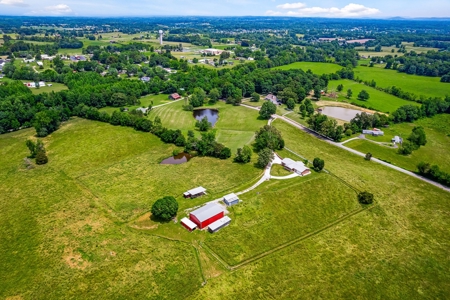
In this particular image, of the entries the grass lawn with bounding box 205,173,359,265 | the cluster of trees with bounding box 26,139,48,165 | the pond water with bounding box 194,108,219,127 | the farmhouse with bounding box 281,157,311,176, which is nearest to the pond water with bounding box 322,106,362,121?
the pond water with bounding box 194,108,219,127

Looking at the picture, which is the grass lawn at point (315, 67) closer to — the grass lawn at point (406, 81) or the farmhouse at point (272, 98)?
the grass lawn at point (406, 81)

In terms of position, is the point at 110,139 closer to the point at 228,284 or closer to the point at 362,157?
the point at 228,284

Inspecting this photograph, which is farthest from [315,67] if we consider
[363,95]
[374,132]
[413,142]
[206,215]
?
[206,215]

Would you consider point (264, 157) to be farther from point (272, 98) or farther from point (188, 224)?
point (272, 98)

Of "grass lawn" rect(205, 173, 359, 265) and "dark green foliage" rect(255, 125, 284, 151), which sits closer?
"grass lawn" rect(205, 173, 359, 265)

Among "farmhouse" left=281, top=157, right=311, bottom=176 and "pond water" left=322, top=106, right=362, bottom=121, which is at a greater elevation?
"pond water" left=322, top=106, right=362, bottom=121

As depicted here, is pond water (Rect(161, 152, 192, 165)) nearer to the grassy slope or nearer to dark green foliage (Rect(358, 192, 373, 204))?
the grassy slope
